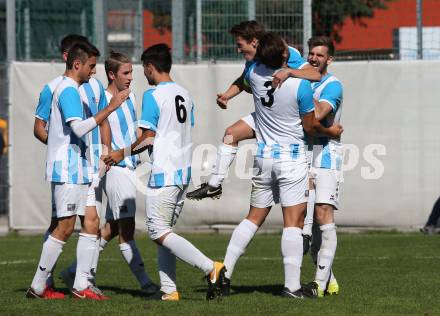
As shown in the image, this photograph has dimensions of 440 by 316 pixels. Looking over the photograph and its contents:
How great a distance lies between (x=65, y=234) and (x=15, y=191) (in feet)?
25.5

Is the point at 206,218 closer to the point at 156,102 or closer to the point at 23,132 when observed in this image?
the point at 23,132

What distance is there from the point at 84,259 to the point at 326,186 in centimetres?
222

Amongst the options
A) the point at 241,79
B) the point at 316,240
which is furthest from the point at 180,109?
the point at 316,240

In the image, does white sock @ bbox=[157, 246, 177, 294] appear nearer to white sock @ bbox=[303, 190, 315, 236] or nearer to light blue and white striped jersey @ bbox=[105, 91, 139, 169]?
light blue and white striped jersey @ bbox=[105, 91, 139, 169]

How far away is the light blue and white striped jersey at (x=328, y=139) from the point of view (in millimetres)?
9617

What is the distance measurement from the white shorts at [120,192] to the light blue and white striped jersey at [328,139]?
1.71 meters

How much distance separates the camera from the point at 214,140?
16.9 meters

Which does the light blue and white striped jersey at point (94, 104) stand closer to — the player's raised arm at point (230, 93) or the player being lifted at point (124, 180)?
the player being lifted at point (124, 180)

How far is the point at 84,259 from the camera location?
9.58 metres

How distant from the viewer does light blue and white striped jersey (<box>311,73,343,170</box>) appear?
9.62 metres

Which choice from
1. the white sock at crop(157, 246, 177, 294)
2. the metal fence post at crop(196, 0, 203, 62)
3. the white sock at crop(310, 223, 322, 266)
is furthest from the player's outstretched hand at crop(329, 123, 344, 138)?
the metal fence post at crop(196, 0, 203, 62)

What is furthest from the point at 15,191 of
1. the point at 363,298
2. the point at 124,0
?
the point at 363,298

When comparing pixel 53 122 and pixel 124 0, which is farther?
pixel 124 0

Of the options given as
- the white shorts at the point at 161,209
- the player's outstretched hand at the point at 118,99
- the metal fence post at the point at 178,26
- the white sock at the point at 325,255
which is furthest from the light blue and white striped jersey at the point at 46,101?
the metal fence post at the point at 178,26
